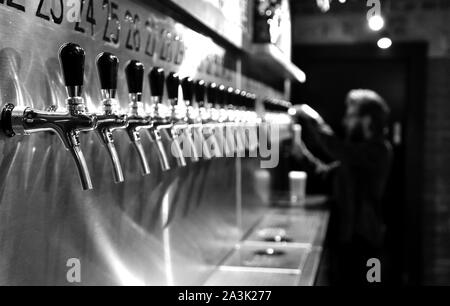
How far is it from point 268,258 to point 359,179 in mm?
1440

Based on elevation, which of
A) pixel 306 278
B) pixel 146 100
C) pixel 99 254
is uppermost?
pixel 146 100

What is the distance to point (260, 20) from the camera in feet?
8.75

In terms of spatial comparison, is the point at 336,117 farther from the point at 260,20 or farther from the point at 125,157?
the point at 125,157

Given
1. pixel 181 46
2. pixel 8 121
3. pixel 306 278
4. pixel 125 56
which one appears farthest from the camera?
pixel 306 278

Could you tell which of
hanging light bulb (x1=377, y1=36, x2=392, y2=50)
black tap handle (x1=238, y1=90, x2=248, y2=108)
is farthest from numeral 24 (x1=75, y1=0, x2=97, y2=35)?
hanging light bulb (x1=377, y1=36, x2=392, y2=50)

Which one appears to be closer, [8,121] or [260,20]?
[8,121]

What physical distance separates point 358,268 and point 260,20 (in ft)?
5.25

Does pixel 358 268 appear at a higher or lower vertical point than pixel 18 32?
lower

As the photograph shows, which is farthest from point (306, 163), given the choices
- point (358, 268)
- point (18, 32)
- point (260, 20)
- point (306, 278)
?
point (18, 32)

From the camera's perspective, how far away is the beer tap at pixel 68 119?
0.90 metres

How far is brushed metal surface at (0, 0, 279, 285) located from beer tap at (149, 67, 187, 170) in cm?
11

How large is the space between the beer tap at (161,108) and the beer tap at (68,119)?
31 cm

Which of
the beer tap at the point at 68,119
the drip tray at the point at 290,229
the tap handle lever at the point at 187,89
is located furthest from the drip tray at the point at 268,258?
the beer tap at the point at 68,119

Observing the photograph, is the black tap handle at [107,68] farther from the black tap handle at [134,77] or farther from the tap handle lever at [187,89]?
the tap handle lever at [187,89]
